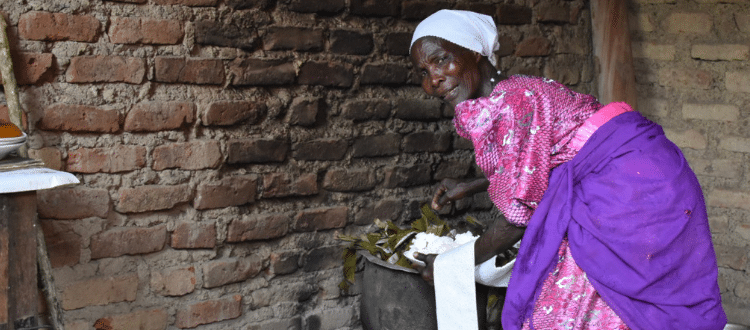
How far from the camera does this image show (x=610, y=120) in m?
2.03

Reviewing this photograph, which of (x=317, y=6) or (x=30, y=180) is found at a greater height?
(x=317, y=6)

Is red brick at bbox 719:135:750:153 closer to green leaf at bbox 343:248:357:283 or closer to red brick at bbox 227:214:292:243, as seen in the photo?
green leaf at bbox 343:248:357:283

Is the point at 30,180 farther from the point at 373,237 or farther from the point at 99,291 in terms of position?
the point at 373,237

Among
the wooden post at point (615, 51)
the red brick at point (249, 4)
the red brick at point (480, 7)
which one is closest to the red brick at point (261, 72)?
the red brick at point (249, 4)

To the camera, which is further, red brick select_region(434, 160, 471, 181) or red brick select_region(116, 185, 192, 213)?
red brick select_region(434, 160, 471, 181)

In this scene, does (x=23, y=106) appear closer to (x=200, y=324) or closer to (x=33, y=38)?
(x=33, y=38)

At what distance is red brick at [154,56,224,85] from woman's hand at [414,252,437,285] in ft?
3.23

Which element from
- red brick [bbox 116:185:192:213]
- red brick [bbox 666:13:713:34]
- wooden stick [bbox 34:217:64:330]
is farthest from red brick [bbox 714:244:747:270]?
wooden stick [bbox 34:217:64:330]

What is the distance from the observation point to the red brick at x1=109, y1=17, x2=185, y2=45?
2393mm

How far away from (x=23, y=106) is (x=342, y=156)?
1195 mm

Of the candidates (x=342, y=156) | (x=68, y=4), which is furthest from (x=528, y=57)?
(x=68, y=4)

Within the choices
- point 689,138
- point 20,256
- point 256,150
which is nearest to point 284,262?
point 256,150

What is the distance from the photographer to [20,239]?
184 centimetres

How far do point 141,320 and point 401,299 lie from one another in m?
0.95
